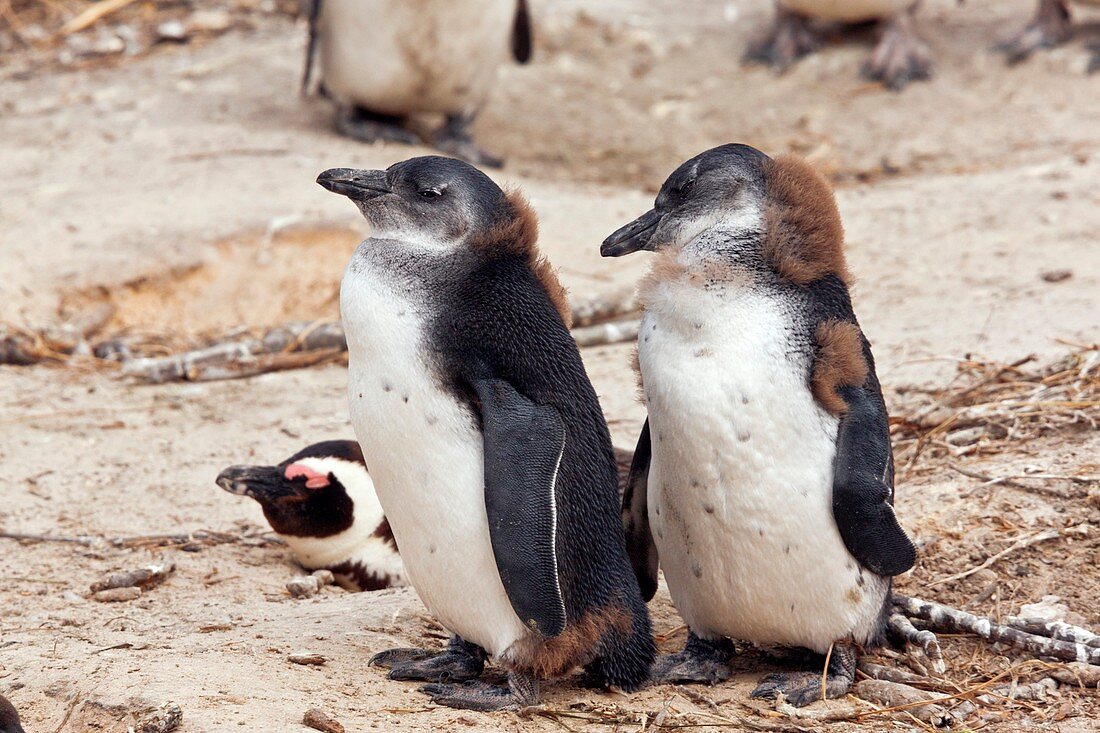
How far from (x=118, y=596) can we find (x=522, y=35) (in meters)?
6.14

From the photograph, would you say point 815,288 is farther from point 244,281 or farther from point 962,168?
point 962,168

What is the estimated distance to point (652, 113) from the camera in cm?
919

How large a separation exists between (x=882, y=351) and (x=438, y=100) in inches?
157

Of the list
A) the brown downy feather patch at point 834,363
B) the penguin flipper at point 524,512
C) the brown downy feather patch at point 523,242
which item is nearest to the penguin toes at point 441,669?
the penguin flipper at point 524,512

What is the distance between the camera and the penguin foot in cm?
892

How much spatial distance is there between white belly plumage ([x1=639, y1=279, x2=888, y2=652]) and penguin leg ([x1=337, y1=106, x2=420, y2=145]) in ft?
18.0

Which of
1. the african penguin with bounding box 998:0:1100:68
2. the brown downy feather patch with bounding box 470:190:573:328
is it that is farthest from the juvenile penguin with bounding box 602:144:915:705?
the african penguin with bounding box 998:0:1100:68

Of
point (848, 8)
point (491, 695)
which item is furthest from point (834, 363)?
point (848, 8)

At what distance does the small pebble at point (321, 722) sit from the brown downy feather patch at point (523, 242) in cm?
98

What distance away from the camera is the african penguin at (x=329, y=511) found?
4.21 metres

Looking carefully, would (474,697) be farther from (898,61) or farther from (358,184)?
(898,61)

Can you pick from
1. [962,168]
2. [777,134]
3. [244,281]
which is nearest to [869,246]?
[962,168]

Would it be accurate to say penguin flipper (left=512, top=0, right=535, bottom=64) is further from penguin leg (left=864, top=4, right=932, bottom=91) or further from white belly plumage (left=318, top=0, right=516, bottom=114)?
penguin leg (left=864, top=4, right=932, bottom=91)

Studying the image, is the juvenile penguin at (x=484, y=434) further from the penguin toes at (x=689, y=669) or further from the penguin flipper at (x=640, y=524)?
the penguin flipper at (x=640, y=524)
